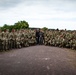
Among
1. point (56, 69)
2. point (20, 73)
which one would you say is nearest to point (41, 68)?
point (56, 69)

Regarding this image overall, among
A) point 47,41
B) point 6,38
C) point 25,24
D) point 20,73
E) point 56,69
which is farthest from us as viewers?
point 25,24

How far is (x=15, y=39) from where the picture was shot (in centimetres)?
1800

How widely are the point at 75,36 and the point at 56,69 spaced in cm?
1024

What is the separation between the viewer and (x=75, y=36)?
765 inches

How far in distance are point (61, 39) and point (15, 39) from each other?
451cm

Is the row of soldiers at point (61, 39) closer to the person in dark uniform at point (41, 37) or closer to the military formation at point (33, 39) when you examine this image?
the military formation at point (33, 39)

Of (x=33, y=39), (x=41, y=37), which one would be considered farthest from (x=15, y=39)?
(x=41, y=37)

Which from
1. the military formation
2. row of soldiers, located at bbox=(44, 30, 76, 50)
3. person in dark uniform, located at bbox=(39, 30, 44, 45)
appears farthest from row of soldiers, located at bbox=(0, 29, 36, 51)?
row of soldiers, located at bbox=(44, 30, 76, 50)

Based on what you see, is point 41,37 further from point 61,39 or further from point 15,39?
point 15,39

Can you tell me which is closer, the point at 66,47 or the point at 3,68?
the point at 3,68

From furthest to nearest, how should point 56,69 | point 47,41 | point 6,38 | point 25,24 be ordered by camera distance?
point 25,24, point 47,41, point 6,38, point 56,69

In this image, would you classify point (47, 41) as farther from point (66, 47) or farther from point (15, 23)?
point (15, 23)

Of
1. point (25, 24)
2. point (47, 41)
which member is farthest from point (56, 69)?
point (25, 24)

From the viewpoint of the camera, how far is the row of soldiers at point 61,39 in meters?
19.1
